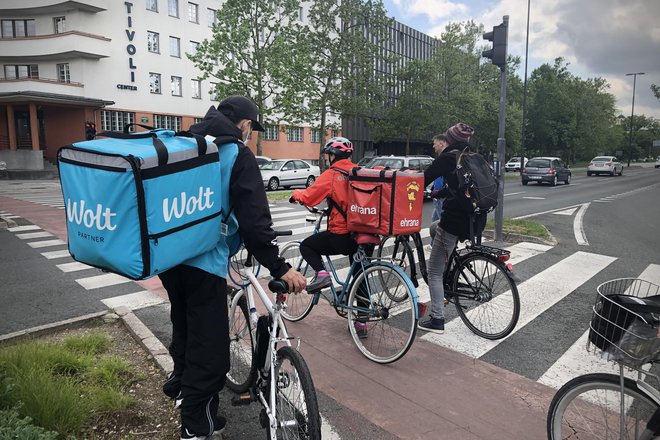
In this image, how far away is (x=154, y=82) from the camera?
36.0 m

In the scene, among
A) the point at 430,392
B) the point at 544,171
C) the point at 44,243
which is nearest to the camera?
the point at 430,392

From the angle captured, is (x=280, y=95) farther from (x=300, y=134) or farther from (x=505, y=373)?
(x=505, y=373)

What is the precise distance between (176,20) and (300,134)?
52.3ft

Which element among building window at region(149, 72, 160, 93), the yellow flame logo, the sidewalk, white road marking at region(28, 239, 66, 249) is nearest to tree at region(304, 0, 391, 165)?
building window at region(149, 72, 160, 93)

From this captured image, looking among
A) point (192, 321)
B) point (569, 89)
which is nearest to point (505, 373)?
point (192, 321)

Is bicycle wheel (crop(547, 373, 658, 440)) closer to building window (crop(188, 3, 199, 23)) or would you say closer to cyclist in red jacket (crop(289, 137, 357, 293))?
cyclist in red jacket (crop(289, 137, 357, 293))

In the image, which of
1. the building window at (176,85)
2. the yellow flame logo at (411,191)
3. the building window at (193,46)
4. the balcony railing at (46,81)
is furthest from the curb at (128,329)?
the building window at (193,46)

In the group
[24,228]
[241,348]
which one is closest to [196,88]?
[24,228]

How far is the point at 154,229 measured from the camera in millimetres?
2121

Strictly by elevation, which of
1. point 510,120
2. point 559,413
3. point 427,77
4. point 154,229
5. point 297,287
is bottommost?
point 559,413

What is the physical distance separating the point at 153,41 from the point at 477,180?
122 feet

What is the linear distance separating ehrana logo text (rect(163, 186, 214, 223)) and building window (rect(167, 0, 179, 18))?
39.4 meters

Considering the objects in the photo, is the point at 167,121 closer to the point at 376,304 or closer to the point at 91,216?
the point at 376,304

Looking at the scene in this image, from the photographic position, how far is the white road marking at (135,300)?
552 centimetres
